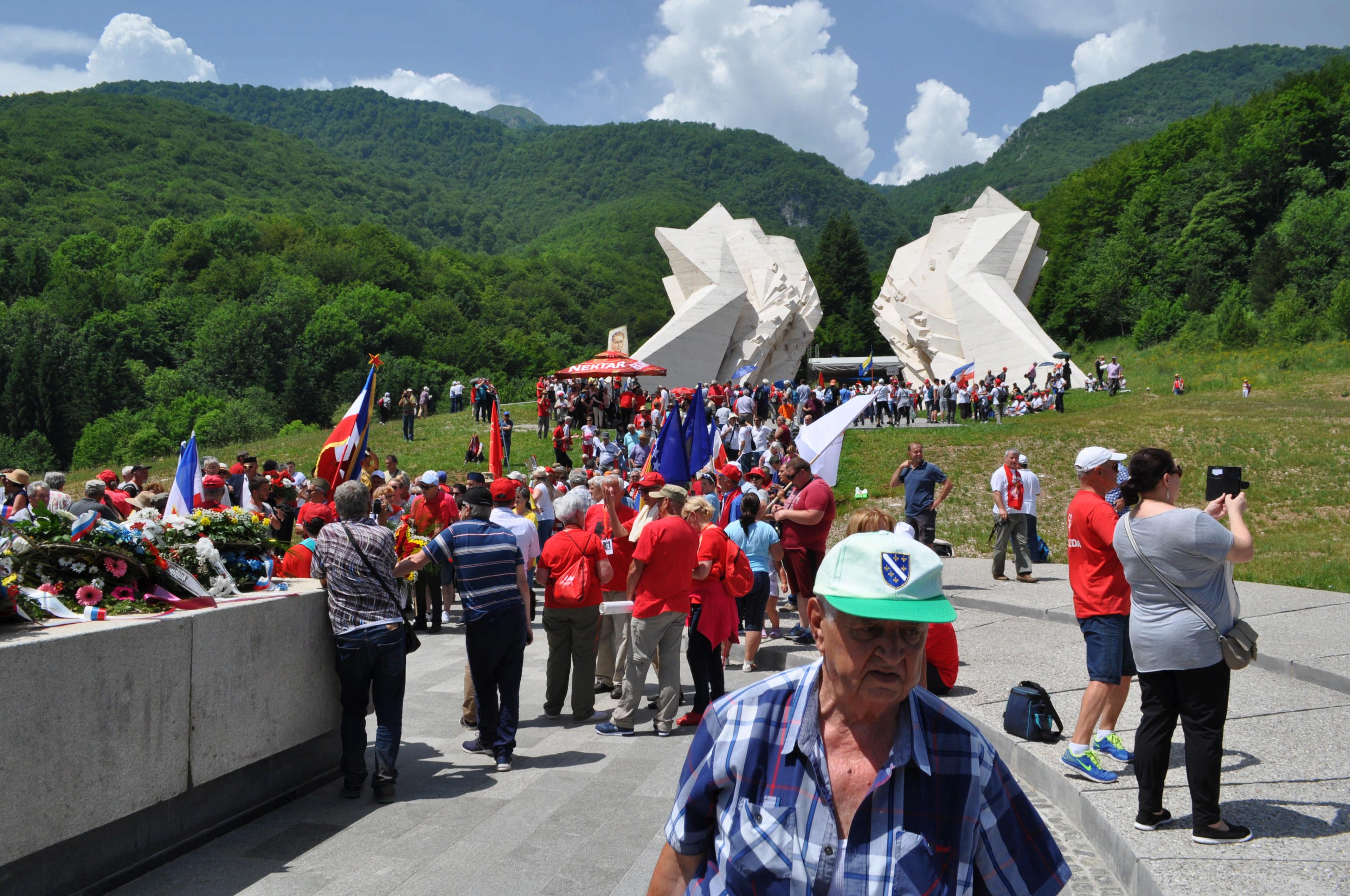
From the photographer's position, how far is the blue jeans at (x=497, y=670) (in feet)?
20.3

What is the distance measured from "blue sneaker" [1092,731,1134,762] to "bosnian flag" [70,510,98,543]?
533cm

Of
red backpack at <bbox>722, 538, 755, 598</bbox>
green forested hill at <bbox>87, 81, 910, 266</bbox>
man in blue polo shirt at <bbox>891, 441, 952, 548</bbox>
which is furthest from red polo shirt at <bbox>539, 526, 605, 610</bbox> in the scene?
green forested hill at <bbox>87, 81, 910, 266</bbox>

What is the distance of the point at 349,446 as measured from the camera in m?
9.76

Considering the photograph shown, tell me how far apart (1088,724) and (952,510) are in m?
14.9

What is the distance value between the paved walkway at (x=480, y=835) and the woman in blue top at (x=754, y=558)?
2.01m

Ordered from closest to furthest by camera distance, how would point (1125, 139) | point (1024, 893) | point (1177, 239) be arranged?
point (1024, 893) < point (1177, 239) < point (1125, 139)

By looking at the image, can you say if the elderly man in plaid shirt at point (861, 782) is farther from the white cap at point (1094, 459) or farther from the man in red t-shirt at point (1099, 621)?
the white cap at point (1094, 459)

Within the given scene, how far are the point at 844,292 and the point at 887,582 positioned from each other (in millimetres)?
94566

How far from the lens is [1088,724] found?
209 inches

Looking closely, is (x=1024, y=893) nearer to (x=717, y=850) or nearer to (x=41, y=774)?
(x=717, y=850)

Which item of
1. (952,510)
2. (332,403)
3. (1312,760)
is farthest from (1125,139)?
(1312,760)

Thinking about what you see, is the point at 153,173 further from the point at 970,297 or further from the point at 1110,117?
the point at 1110,117

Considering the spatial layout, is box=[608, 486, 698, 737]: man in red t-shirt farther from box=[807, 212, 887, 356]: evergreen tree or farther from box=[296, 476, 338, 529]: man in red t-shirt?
box=[807, 212, 887, 356]: evergreen tree

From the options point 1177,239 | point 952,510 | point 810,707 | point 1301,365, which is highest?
point 1177,239
